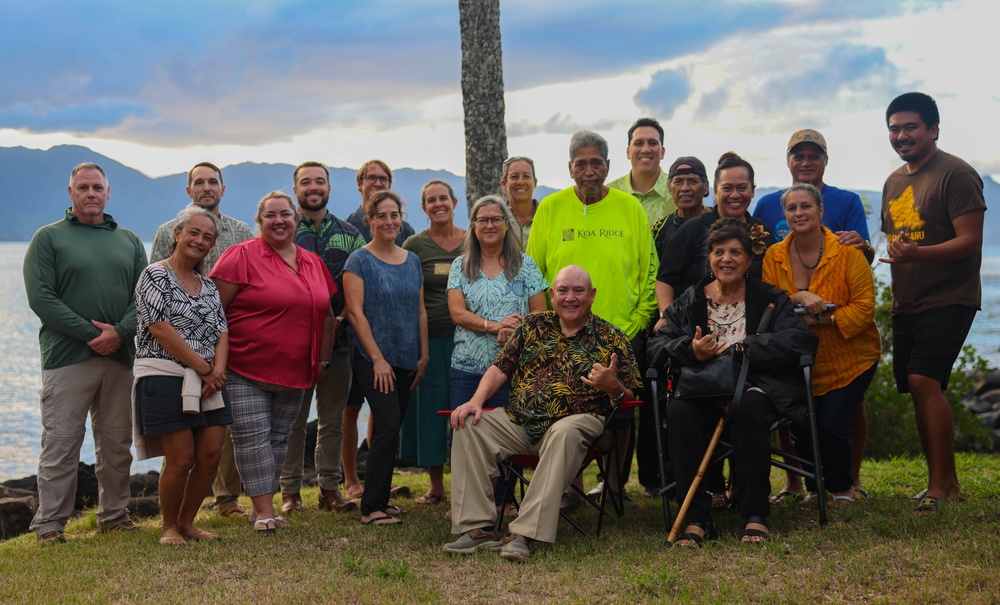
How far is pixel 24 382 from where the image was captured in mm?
30312

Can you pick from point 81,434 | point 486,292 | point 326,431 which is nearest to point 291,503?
point 326,431

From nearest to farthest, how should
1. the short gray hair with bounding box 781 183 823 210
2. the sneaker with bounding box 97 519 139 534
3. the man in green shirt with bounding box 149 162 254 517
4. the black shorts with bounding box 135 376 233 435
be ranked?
the black shorts with bounding box 135 376 233 435, the short gray hair with bounding box 781 183 823 210, the sneaker with bounding box 97 519 139 534, the man in green shirt with bounding box 149 162 254 517

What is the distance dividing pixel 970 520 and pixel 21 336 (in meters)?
49.4

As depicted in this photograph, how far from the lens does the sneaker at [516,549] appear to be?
4598mm

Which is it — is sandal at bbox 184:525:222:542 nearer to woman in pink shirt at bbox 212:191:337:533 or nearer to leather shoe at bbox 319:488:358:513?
woman in pink shirt at bbox 212:191:337:533

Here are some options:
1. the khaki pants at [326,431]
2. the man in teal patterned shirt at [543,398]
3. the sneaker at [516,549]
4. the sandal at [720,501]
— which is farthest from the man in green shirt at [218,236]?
the sandal at [720,501]

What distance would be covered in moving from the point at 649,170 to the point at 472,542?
297 cm

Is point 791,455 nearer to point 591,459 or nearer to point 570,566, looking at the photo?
point 591,459

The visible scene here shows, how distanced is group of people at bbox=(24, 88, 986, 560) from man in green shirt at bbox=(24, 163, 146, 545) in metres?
0.01

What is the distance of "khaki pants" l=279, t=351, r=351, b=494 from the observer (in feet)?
20.8

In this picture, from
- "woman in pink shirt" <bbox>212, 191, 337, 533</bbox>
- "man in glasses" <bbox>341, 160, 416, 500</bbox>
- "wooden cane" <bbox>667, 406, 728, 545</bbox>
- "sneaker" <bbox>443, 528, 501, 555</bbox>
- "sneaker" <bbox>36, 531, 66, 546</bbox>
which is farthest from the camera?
"man in glasses" <bbox>341, 160, 416, 500</bbox>

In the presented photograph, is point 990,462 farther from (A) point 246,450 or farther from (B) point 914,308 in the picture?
(A) point 246,450

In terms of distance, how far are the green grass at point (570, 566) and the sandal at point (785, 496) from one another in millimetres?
270

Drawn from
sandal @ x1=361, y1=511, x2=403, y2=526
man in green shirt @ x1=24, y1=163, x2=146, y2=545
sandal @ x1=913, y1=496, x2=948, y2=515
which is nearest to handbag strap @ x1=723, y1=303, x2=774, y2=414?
sandal @ x1=913, y1=496, x2=948, y2=515
